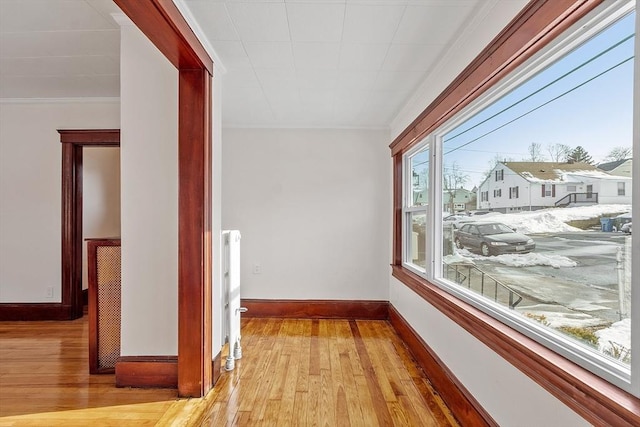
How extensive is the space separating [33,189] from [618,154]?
4944mm

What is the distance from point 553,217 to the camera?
1.53m

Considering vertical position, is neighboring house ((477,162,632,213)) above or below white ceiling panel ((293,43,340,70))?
below

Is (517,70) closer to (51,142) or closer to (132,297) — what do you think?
(132,297)

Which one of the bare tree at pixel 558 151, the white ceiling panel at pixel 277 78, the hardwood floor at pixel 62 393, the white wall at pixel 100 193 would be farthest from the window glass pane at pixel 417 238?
the white wall at pixel 100 193

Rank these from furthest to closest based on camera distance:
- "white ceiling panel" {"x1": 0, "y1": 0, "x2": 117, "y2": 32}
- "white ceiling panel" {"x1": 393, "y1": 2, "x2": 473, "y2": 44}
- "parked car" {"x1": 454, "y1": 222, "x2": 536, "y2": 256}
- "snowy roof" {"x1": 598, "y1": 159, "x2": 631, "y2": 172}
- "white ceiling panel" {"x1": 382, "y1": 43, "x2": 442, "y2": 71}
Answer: "white ceiling panel" {"x1": 382, "y1": 43, "x2": 442, "y2": 71}
"white ceiling panel" {"x1": 0, "y1": 0, "x2": 117, "y2": 32}
"white ceiling panel" {"x1": 393, "y1": 2, "x2": 473, "y2": 44}
"parked car" {"x1": 454, "y1": 222, "x2": 536, "y2": 256}
"snowy roof" {"x1": 598, "y1": 159, "x2": 631, "y2": 172}

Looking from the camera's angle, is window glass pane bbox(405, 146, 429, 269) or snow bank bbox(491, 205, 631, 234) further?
window glass pane bbox(405, 146, 429, 269)

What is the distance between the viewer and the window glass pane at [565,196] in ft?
3.84

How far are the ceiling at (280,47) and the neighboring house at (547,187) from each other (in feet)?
2.27

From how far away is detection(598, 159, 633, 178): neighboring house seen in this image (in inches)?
44.0

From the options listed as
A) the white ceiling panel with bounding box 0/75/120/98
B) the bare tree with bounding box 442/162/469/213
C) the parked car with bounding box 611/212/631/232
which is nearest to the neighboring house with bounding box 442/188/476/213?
the bare tree with bounding box 442/162/469/213

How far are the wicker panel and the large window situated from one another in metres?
2.36

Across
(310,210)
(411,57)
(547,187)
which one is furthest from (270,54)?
(310,210)

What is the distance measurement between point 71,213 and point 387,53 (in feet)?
12.1

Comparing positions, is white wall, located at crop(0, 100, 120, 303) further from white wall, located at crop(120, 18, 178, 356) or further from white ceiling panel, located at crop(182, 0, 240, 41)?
white ceiling panel, located at crop(182, 0, 240, 41)
